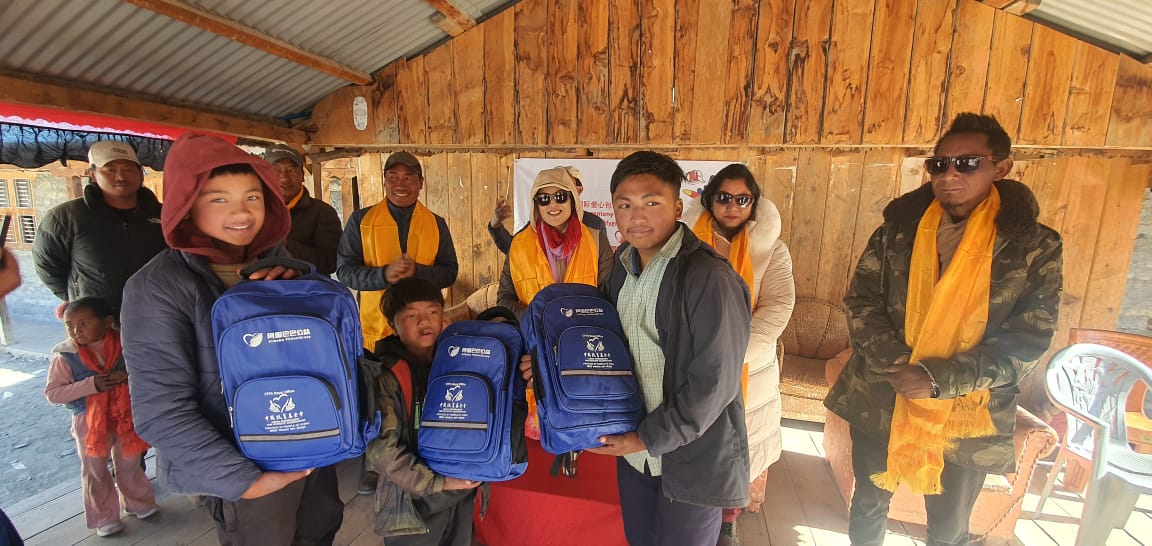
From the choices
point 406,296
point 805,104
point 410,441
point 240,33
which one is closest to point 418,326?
point 406,296

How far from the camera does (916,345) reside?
65.4 inches

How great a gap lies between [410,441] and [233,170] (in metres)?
0.95

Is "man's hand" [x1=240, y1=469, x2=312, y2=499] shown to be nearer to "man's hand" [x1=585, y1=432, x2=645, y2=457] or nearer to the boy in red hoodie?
the boy in red hoodie

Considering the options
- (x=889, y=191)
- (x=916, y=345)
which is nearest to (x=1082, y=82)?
(x=889, y=191)

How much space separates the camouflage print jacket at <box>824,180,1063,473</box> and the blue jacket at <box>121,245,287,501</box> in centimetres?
210

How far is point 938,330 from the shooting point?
1.63m

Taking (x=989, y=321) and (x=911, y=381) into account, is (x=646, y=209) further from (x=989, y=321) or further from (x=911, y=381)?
(x=989, y=321)

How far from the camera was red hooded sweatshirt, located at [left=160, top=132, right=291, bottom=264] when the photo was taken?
117 centimetres

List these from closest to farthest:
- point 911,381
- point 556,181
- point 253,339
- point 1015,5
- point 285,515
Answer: point 253,339 < point 285,515 < point 911,381 < point 556,181 < point 1015,5

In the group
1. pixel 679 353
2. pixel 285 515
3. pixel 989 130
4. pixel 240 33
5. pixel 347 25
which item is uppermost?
pixel 347 25

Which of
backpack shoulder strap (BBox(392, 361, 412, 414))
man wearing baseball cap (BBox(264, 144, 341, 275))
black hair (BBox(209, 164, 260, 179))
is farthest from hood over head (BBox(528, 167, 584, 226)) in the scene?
man wearing baseball cap (BBox(264, 144, 341, 275))

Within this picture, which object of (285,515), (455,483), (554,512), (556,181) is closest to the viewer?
(285,515)

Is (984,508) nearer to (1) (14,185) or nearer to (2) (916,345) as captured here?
(2) (916,345)

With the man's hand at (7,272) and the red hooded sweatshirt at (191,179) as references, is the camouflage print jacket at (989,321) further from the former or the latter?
the man's hand at (7,272)
